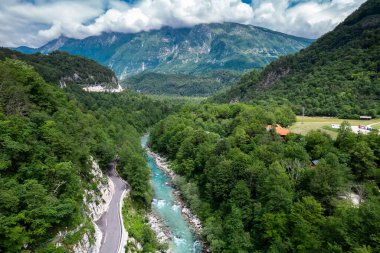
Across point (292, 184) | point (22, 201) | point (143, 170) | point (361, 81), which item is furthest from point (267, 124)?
point (22, 201)

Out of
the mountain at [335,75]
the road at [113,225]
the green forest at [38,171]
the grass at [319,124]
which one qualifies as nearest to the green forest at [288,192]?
the grass at [319,124]

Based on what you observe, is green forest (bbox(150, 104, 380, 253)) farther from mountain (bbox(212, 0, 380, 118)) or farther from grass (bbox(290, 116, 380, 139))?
mountain (bbox(212, 0, 380, 118))

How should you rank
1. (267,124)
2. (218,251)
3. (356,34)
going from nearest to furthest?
(218,251)
(267,124)
(356,34)

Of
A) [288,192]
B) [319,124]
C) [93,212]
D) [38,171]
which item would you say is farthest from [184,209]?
[319,124]

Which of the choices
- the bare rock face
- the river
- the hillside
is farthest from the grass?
the hillside

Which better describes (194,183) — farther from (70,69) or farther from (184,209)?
(70,69)

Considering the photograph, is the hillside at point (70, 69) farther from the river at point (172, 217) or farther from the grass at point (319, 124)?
the grass at point (319, 124)

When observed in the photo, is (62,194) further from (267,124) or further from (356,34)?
(356,34)
